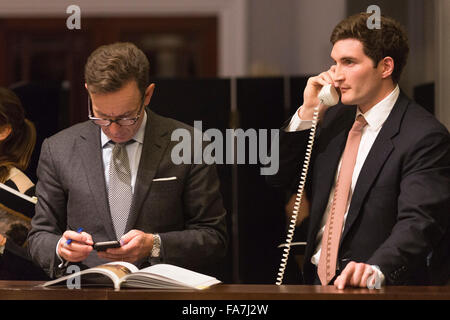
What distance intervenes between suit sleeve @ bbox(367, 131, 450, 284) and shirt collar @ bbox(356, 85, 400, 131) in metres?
0.21

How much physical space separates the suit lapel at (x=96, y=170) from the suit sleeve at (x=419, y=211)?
1098 millimetres

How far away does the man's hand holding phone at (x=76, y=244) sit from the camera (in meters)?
2.75

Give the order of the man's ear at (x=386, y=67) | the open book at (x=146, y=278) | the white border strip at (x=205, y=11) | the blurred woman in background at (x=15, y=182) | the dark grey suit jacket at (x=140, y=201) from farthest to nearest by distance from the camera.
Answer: the white border strip at (x=205, y=11), the blurred woman in background at (x=15, y=182), the dark grey suit jacket at (x=140, y=201), the man's ear at (x=386, y=67), the open book at (x=146, y=278)

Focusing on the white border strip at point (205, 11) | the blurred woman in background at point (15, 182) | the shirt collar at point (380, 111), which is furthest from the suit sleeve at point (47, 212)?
the white border strip at point (205, 11)

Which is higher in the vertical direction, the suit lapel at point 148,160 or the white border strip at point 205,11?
the white border strip at point 205,11

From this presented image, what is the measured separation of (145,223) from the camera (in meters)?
3.17

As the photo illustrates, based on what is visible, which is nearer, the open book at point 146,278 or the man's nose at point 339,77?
the open book at point 146,278

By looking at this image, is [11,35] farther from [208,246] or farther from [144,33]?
[208,246]

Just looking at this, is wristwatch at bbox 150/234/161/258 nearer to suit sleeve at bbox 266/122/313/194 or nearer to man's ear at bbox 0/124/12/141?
suit sleeve at bbox 266/122/313/194

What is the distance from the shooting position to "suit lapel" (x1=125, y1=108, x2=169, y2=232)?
10.4 feet

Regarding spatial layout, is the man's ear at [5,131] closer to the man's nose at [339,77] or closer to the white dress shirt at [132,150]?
the white dress shirt at [132,150]

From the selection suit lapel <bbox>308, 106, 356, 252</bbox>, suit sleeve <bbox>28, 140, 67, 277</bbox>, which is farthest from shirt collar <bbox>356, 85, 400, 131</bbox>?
suit sleeve <bbox>28, 140, 67, 277</bbox>

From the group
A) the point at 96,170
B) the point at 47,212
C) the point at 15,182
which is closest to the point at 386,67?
the point at 96,170

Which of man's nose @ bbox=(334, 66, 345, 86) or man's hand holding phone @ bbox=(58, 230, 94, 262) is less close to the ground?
man's nose @ bbox=(334, 66, 345, 86)
